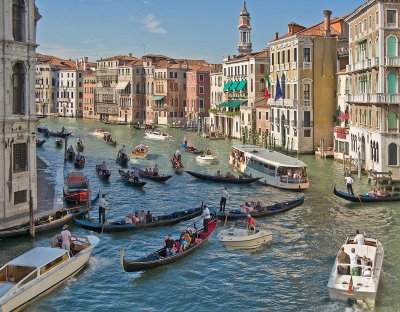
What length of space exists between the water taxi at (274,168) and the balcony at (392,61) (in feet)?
18.6

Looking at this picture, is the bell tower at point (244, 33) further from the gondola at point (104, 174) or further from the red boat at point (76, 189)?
the red boat at point (76, 189)

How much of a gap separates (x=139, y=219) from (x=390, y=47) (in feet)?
47.8

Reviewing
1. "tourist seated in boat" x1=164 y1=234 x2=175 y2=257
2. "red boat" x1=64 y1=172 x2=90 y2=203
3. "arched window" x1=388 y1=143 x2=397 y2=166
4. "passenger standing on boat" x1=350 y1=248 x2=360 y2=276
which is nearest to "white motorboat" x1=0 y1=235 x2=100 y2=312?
"tourist seated in boat" x1=164 y1=234 x2=175 y2=257

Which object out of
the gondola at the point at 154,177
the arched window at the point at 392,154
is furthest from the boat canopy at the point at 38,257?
the arched window at the point at 392,154

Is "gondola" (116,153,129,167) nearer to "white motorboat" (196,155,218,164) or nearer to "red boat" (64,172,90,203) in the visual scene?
"white motorboat" (196,155,218,164)

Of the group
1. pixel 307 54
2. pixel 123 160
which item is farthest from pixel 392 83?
pixel 123 160

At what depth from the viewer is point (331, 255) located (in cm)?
1539

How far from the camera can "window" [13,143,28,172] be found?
17500 mm

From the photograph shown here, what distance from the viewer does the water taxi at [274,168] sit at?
25.3 m

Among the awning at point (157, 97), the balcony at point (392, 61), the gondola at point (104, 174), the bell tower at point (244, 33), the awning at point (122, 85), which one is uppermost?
the bell tower at point (244, 33)

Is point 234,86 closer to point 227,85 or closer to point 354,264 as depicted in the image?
point 227,85

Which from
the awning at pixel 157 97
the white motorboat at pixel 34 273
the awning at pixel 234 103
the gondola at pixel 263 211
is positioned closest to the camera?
→ the white motorboat at pixel 34 273

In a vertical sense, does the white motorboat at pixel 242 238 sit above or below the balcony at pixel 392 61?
below

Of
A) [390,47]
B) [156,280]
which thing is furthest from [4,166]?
[390,47]
